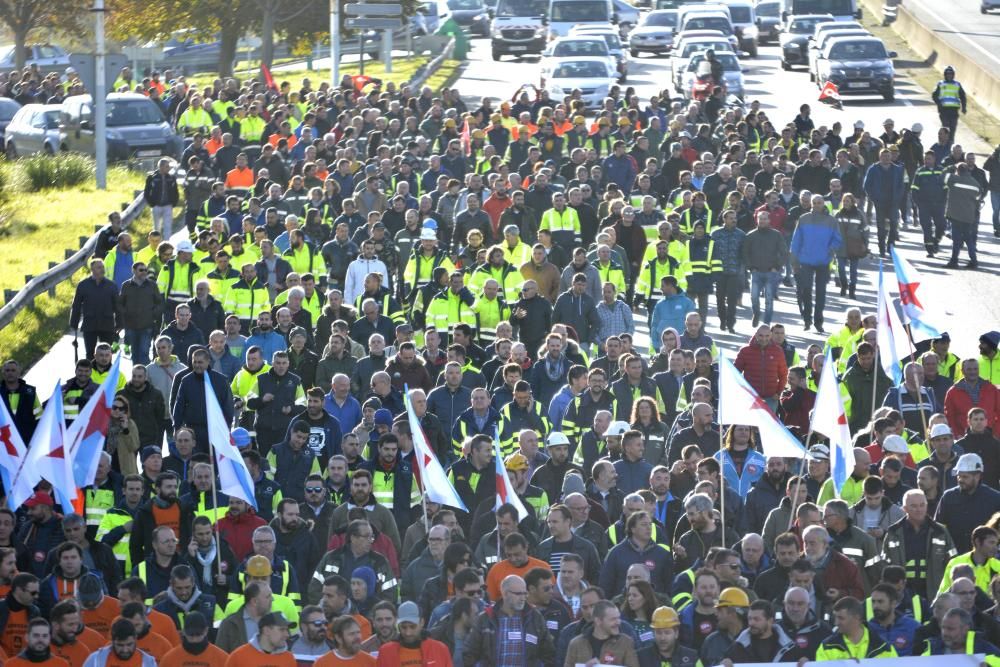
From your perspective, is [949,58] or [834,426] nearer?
[834,426]

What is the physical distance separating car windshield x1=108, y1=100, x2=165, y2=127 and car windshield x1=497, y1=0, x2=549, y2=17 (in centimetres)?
2171

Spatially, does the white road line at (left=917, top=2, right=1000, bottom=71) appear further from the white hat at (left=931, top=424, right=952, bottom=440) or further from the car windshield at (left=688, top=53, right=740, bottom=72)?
the white hat at (left=931, top=424, right=952, bottom=440)

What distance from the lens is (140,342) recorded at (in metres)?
20.8

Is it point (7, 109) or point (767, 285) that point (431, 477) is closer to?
point (767, 285)

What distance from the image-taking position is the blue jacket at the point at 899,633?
1187cm

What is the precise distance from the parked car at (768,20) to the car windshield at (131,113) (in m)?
30.0

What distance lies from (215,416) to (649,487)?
3.42 m

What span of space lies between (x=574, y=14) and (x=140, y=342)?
35255 mm

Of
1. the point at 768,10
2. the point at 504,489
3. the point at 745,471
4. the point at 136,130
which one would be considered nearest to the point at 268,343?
the point at 745,471

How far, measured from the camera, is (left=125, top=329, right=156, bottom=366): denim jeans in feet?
67.7

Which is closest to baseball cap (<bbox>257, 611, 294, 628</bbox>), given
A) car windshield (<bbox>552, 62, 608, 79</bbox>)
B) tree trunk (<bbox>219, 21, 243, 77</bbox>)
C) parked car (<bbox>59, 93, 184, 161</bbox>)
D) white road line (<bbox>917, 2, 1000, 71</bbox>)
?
parked car (<bbox>59, 93, 184, 161</bbox>)

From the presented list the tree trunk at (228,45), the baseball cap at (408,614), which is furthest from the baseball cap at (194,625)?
the tree trunk at (228,45)

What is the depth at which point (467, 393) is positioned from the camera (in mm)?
17312

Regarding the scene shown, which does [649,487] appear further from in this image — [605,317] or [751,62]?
[751,62]
